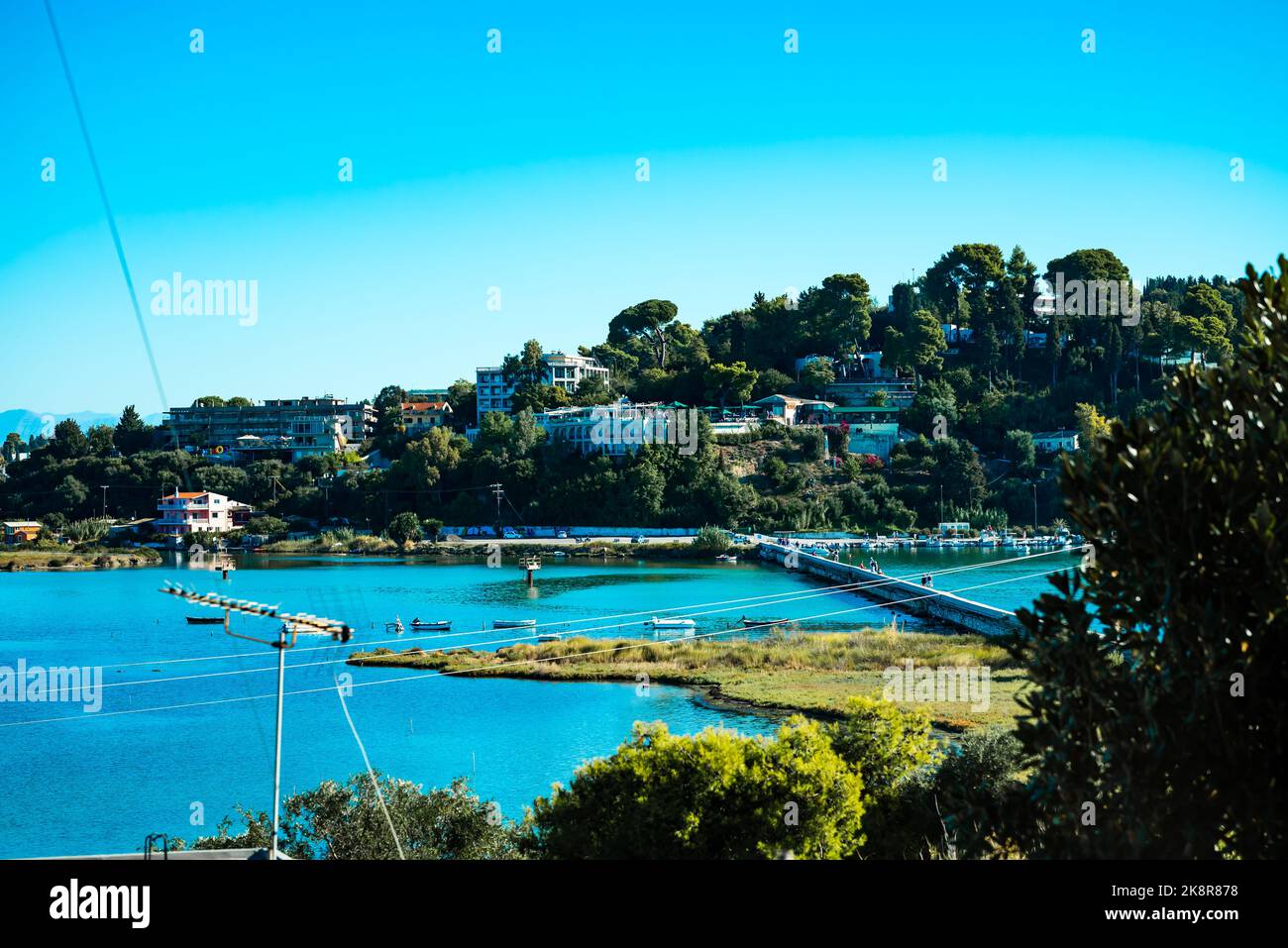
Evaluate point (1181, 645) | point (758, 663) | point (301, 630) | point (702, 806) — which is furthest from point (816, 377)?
point (1181, 645)

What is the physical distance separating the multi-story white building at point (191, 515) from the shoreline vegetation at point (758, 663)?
33148mm

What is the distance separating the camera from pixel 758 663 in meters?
21.8

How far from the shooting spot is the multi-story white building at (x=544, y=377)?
64.8 metres

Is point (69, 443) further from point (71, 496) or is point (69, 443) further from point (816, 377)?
point (816, 377)

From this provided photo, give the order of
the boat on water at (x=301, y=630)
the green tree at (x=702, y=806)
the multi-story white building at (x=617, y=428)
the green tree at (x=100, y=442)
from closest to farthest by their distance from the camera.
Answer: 1. the boat on water at (x=301, y=630)
2. the green tree at (x=702, y=806)
3. the multi-story white building at (x=617, y=428)
4. the green tree at (x=100, y=442)

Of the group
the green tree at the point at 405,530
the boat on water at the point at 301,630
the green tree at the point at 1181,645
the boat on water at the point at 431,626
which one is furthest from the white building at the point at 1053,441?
the green tree at the point at 1181,645

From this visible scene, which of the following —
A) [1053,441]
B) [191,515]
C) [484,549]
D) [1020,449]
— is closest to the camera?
[484,549]

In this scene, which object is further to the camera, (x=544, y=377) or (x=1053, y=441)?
(x=544, y=377)

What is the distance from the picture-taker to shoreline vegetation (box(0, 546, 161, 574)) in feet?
156

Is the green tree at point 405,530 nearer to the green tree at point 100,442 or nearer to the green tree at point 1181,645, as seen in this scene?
the green tree at point 100,442

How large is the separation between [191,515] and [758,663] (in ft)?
131

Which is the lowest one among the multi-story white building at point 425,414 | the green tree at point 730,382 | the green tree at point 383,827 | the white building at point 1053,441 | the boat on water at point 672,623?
the boat on water at point 672,623

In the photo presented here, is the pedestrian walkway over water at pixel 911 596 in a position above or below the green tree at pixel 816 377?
below
